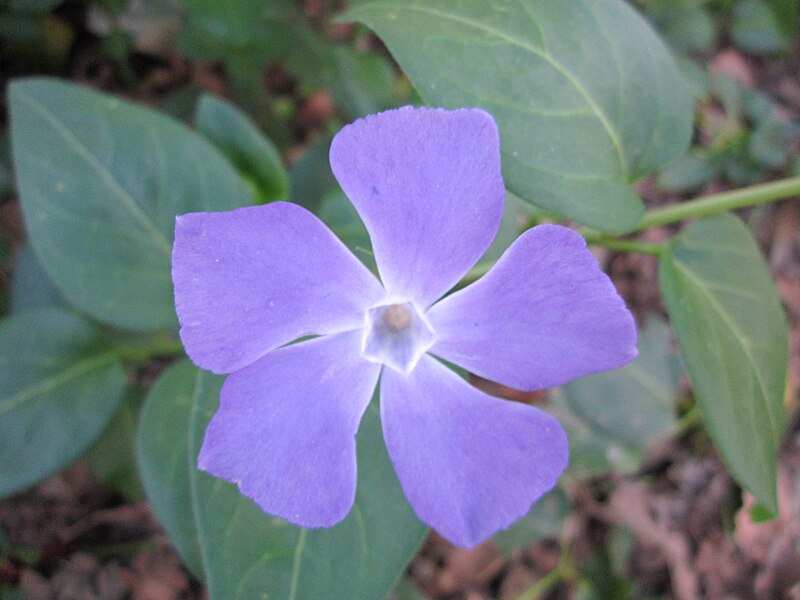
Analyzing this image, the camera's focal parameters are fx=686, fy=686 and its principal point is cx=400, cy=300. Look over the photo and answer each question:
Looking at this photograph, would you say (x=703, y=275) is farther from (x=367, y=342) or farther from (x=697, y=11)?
(x=697, y=11)

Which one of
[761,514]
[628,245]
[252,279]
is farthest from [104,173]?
[761,514]

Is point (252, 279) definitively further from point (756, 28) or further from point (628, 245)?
point (756, 28)

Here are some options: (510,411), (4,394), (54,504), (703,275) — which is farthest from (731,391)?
(54,504)

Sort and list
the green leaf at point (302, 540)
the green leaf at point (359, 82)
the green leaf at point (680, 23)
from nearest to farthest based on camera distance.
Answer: the green leaf at point (302, 540) < the green leaf at point (359, 82) < the green leaf at point (680, 23)

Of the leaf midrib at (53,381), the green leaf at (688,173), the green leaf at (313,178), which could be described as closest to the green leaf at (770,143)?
the green leaf at (688,173)

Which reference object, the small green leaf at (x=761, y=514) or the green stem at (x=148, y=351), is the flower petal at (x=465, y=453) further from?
the green stem at (x=148, y=351)

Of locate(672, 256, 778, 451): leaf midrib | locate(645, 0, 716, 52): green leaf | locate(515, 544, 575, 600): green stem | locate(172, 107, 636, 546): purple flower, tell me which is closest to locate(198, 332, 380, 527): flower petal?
locate(172, 107, 636, 546): purple flower
